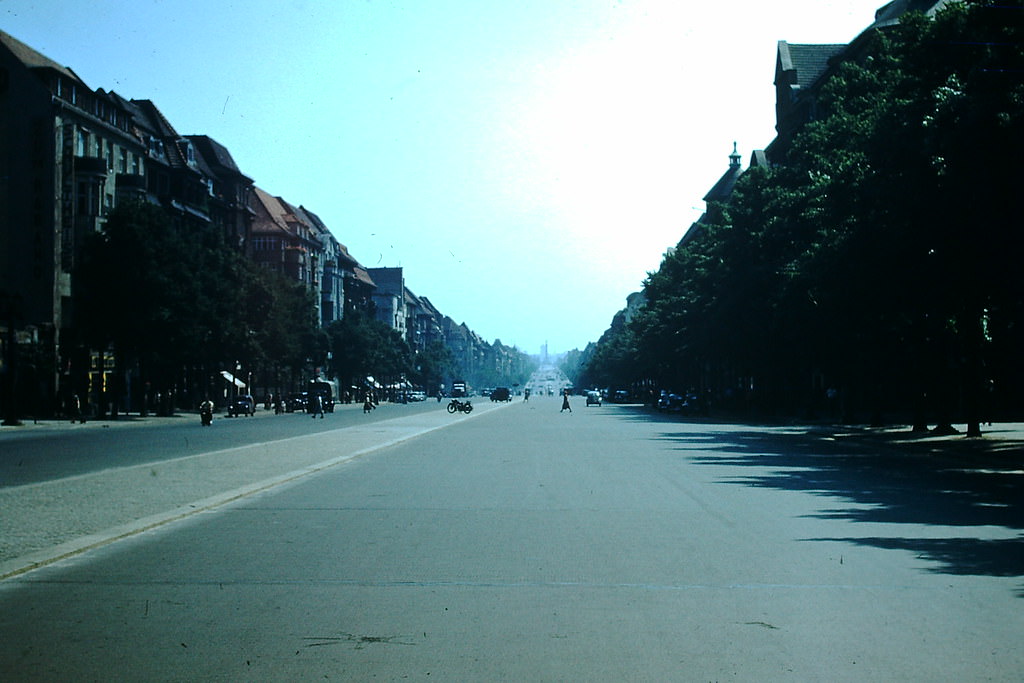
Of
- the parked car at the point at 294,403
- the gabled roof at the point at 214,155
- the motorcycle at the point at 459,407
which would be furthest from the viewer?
the gabled roof at the point at 214,155

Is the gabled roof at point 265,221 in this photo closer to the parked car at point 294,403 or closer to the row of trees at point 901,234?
the parked car at point 294,403

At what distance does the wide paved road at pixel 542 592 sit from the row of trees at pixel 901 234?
10.3 m

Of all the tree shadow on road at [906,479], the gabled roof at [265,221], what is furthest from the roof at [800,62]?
the gabled roof at [265,221]

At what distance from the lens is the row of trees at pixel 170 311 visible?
218ft

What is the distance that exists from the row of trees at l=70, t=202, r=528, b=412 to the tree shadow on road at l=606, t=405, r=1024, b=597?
111 feet

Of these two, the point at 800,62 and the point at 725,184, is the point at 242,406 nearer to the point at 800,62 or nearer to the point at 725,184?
the point at 800,62

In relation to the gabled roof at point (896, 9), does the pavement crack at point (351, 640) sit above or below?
below

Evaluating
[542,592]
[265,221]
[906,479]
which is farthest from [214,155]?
[542,592]

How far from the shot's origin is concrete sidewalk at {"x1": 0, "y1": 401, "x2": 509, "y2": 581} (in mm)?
12734

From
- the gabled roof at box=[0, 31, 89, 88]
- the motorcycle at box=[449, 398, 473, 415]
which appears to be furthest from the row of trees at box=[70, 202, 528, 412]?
the motorcycle at box=[449, 398, 473, 415]

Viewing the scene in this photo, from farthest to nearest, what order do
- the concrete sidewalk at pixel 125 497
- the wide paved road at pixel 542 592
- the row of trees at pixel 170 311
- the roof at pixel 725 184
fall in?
the roof at pixel 725 184 < the row of trees at pixel 170 311 < the concrete sidewalk at pixel 125 497 < the wide paved road at pixel 542 592

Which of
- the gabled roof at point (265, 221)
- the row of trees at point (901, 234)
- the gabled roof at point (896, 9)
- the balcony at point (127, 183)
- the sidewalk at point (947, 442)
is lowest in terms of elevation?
the sidewalk at point (947, 442)

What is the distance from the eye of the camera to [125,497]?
1808 centimetres

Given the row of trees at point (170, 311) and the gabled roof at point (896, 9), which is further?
the gabled roof at point (896, 9)
